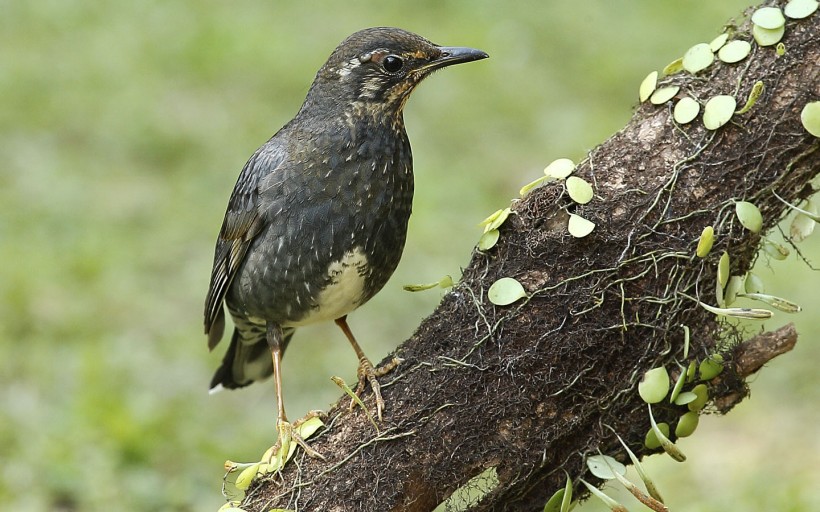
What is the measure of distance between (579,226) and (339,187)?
1.13m

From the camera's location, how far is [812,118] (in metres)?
3.24

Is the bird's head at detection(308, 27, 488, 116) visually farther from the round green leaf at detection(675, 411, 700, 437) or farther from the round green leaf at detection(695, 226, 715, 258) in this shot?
the round green leaf at detection(675, 411, 700, 437)

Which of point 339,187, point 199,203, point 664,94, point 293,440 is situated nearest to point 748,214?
point 664,94

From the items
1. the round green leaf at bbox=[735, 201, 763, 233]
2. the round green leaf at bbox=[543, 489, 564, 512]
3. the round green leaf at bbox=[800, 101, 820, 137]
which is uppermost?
the round green leaf at bbox=[800, 101, 820, 137]

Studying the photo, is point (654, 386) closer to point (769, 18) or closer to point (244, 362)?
point (769, 18)

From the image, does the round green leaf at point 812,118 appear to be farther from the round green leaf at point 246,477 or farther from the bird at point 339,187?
the round green leaf at point 246,477

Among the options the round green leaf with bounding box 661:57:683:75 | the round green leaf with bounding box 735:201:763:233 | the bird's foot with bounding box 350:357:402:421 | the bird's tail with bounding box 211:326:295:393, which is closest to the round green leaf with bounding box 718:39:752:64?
the round green leaf with bounding box 661:57:683:75

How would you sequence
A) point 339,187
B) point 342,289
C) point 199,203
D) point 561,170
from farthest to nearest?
point 199,203, point 342,289, point 339,187, point 561,170

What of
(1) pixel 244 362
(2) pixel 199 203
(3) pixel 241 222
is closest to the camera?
(3) pixel 241 222

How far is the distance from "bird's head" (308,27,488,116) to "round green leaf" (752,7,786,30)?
117cm

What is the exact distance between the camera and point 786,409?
6.38 metres

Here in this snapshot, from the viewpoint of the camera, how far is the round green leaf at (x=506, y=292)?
3422mm

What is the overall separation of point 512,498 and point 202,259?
4508 millimetres

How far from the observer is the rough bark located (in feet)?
11.0
